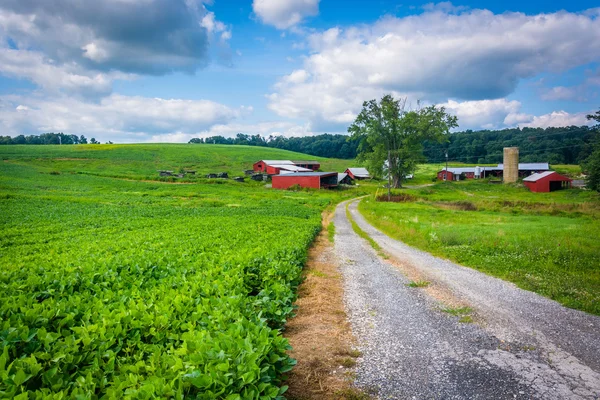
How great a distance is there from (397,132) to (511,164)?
104ft

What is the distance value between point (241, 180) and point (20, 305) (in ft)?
249

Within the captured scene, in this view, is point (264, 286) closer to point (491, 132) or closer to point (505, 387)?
point (505, 387)

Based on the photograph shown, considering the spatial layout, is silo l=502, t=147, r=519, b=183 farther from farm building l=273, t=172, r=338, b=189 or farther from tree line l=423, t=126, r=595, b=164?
farm building l=273, t=172, r=338, b=189

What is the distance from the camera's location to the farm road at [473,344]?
20.7ft

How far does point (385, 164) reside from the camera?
86625 mm

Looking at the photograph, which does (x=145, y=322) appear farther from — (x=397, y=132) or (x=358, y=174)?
(x=358, y=174)

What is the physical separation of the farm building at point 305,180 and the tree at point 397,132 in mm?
11473

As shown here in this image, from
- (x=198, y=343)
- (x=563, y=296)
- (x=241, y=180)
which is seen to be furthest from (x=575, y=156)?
(x=198, y=343)

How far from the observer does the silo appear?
290ft

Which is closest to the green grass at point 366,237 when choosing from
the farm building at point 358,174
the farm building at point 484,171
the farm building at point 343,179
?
the farm building at point 343,179

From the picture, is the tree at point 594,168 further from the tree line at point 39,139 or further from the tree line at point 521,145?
the tree line at point 39,139

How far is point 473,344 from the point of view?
7.96 m

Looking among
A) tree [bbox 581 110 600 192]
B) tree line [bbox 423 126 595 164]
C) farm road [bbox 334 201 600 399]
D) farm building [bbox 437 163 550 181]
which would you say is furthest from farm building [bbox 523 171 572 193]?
farm road [bbox 334 201 600 399]

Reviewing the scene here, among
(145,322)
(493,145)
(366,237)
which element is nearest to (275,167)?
(366,237)
